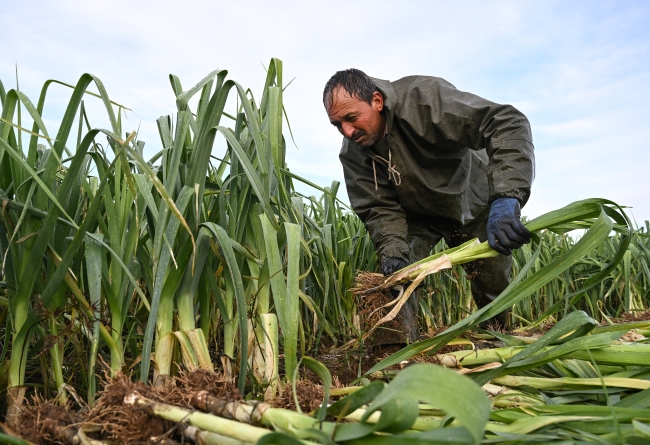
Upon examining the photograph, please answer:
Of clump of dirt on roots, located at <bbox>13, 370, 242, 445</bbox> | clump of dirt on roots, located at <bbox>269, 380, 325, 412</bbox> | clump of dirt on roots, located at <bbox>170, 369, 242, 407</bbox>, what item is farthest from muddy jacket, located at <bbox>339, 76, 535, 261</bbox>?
clump of dirt on roots, located at <bbox>13, 370, 242, 445</bbox>

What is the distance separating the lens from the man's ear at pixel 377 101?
2.44 metres

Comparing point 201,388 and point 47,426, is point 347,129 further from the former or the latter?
point 47,426

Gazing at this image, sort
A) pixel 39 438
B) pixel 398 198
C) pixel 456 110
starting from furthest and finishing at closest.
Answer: pixel 398 198 < pixel 456 110 < pixel 39 438

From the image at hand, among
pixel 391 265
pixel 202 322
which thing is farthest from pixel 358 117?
pixel 202 322

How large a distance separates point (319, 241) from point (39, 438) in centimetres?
121

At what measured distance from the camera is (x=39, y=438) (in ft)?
3.24

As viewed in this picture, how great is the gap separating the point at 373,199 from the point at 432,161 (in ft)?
1.15

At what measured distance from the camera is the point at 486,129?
2260 millimetres

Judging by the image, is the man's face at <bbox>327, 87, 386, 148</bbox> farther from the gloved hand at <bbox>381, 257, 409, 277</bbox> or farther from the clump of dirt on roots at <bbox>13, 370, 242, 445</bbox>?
the clump of dirt on roots at <bbox>13, 370, 242, 445</bbox>

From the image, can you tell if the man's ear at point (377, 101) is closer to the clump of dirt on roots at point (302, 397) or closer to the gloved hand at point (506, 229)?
the gloved hand at point (506, 229)

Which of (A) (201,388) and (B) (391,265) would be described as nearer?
(A) (201,388)

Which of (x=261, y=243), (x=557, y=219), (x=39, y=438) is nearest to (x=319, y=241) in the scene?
(x=261, y=243)

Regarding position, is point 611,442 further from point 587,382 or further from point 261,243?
point 261,243

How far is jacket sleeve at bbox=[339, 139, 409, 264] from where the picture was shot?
262 cm
